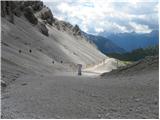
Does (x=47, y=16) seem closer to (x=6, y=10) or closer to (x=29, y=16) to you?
(x=29, y=16)

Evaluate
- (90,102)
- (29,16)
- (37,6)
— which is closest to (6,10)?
(29,16)

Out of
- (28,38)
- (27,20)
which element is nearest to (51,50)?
(28,38)

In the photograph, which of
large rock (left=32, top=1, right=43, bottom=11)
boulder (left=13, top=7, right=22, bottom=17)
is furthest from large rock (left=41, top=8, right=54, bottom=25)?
boulder (left=13, top=7, right=22, bottom=17)

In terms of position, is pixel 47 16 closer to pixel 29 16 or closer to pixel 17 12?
pixel 29 16

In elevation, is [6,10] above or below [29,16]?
below

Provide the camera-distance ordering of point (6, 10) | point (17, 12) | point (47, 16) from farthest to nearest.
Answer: point (47, 16), point (17, 12), point (6, 10)

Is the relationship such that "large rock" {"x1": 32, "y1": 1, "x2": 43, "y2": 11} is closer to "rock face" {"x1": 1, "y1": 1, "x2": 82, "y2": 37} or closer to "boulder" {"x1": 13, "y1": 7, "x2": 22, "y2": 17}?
"rock face" {"x1": 1, "y1": 1, "x2": 82, "y2": 37}

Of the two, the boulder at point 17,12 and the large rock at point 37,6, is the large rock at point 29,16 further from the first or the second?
the large rock at point 37,6

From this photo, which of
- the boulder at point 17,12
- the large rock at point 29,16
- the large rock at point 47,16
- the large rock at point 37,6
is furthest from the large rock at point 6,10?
the large rock at point 47,16

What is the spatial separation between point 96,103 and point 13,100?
184 inches

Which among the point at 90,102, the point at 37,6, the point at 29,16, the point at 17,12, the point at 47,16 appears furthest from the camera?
the point at 47,16

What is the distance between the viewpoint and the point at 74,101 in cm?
1569

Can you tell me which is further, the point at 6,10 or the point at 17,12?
the point at 17,12

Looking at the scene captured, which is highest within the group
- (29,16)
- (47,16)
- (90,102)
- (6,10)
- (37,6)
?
(37,6)
